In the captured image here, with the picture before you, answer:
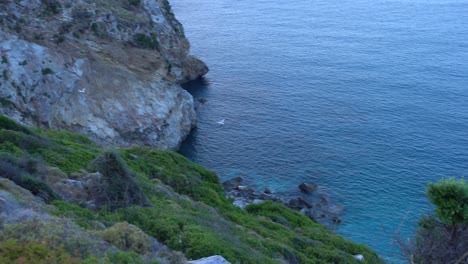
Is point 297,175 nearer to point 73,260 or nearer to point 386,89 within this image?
point 386,89

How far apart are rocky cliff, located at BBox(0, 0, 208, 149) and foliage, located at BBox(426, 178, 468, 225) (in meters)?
39.5

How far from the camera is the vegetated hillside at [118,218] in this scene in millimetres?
14461

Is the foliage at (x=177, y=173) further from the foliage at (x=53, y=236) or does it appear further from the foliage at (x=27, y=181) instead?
the foliage at (x=53, y=236)

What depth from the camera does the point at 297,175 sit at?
59.1m

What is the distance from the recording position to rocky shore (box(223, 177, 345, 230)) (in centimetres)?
5116

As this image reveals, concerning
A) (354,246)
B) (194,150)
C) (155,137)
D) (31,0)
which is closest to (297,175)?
(194,150)

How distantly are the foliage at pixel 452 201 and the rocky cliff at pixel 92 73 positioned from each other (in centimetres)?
3952

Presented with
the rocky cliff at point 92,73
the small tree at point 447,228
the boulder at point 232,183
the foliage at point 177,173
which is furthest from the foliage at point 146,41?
the small tree at point 447,228

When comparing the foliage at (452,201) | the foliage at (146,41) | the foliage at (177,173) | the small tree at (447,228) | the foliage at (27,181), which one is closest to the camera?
the foliage at (27,181)

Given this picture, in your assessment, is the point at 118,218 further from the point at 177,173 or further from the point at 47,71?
the point at 47,71

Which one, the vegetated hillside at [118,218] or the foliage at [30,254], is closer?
the foliage at [30,254]

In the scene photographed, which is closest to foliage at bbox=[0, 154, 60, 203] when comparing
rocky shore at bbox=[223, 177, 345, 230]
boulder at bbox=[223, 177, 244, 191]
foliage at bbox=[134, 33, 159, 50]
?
rocky shore at bbox=[223, 177, 345, 230]

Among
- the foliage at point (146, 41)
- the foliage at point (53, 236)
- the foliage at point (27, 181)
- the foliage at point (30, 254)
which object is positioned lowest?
the foliage at point (27, 181)

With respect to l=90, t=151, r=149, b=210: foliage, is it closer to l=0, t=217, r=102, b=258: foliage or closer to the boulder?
l=0, t=217, r=102, b=258: foliage
